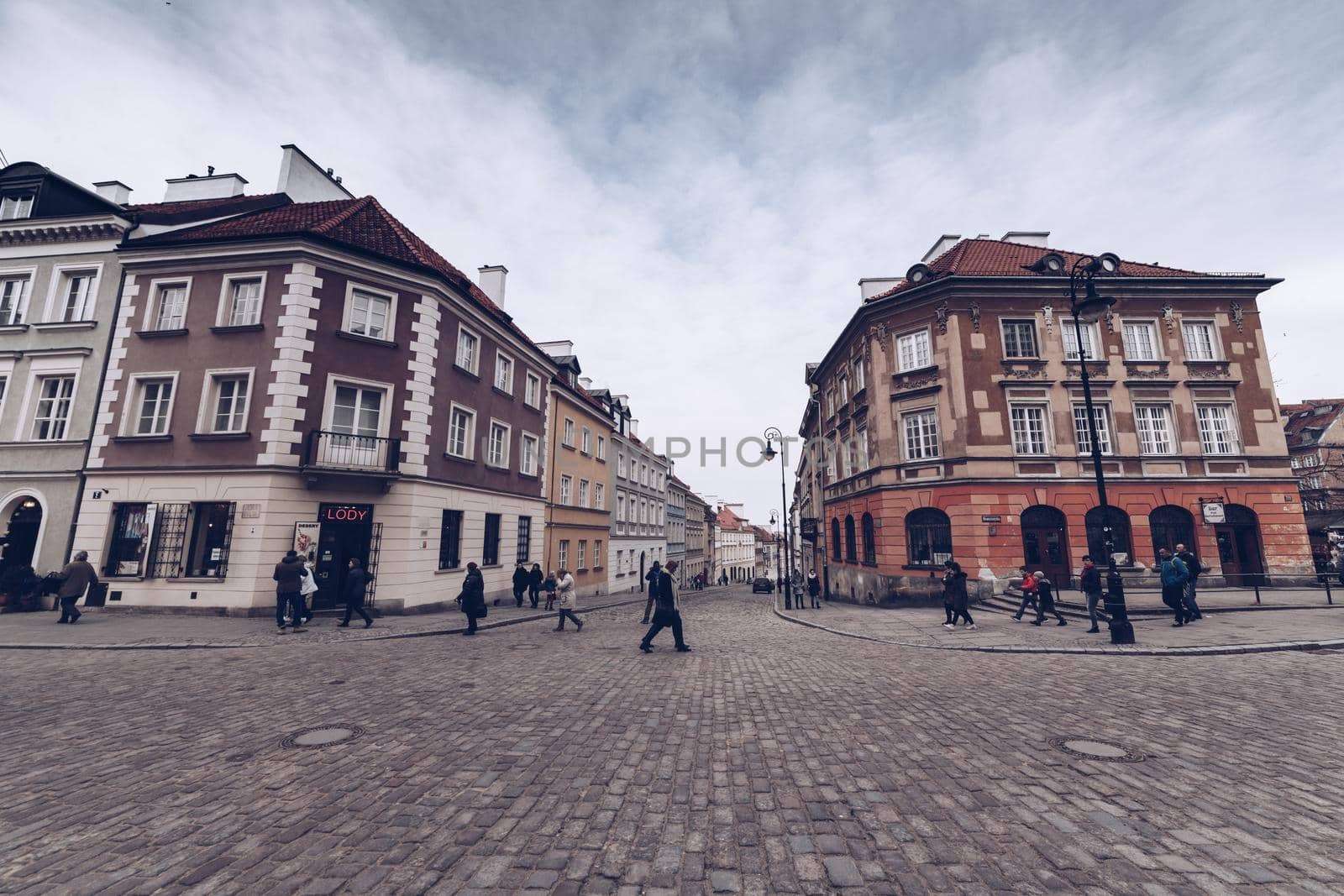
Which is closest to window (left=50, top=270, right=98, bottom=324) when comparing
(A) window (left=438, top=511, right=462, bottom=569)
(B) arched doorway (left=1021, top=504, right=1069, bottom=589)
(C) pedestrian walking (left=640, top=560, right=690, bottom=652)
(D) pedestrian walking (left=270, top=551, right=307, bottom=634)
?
(D) pedestrian walking (left=270, top=551, right=307, bottom=634)

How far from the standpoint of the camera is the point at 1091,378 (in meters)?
21.3

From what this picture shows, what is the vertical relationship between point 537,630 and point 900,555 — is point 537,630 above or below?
below

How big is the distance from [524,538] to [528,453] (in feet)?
12.3

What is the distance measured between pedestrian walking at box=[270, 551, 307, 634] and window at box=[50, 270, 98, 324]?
41.3 feet

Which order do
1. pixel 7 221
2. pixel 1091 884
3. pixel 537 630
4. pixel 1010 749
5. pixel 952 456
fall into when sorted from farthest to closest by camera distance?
pixel 952 456
pixel 7 221
pixel 537 630
pixel 1010 749
pixel 1091 884

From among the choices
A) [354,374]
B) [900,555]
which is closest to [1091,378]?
[900,555]

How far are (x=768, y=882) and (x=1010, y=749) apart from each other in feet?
11.8

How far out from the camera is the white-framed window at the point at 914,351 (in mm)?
22266

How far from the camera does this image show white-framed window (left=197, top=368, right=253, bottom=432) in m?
15.6

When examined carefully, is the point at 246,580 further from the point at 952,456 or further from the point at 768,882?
the point at 952,456

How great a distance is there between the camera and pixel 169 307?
16.9 metres

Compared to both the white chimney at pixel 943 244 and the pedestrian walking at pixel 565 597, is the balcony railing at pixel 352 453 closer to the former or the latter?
the pedestrian walking at pixel 565 597

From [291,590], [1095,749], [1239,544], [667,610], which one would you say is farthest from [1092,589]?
[291,590]

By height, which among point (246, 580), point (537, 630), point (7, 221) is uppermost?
point (7, 221)
